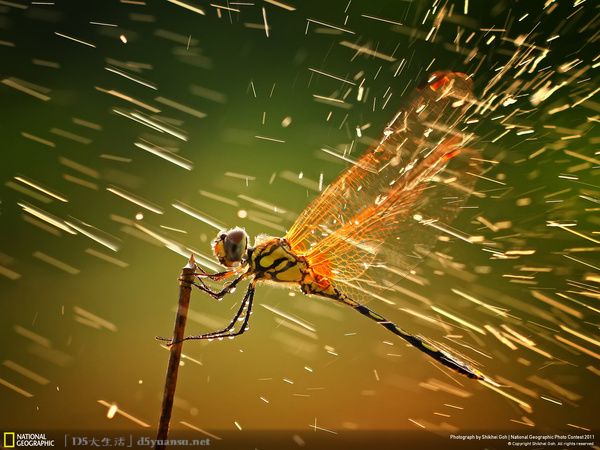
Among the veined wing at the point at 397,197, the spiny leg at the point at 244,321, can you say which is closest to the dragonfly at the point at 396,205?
the veined wing at the point at 397,197

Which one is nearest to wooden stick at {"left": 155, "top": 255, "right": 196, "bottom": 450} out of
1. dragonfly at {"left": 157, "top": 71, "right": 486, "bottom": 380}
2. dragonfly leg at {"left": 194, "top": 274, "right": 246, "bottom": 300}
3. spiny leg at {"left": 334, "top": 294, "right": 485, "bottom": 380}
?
dragonfly leg at {"left": 194, "top": 274, "right": 246, "bottom": 300}

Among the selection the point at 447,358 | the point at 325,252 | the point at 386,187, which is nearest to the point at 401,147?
the point at 386,187

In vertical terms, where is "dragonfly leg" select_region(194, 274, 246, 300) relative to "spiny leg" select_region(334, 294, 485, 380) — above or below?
above

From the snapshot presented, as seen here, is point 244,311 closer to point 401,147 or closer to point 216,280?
point 216,280

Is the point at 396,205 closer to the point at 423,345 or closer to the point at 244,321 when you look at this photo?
the point at 423,345

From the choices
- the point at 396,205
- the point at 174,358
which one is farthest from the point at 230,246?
the point at 396,205

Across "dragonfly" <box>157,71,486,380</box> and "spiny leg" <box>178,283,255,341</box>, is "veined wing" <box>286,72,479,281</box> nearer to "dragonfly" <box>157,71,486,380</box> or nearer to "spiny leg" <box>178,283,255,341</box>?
"dragonfly" <box>157,71,486,380</box>

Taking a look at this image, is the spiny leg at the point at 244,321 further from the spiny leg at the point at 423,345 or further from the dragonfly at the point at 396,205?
the spiny leg at the point at 423,345

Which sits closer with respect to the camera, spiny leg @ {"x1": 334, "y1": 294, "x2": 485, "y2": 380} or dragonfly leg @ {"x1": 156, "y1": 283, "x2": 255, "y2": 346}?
dragonfly leg @ {"x1": 156, "y1": 283, "x2": 255, "y2": 346}
